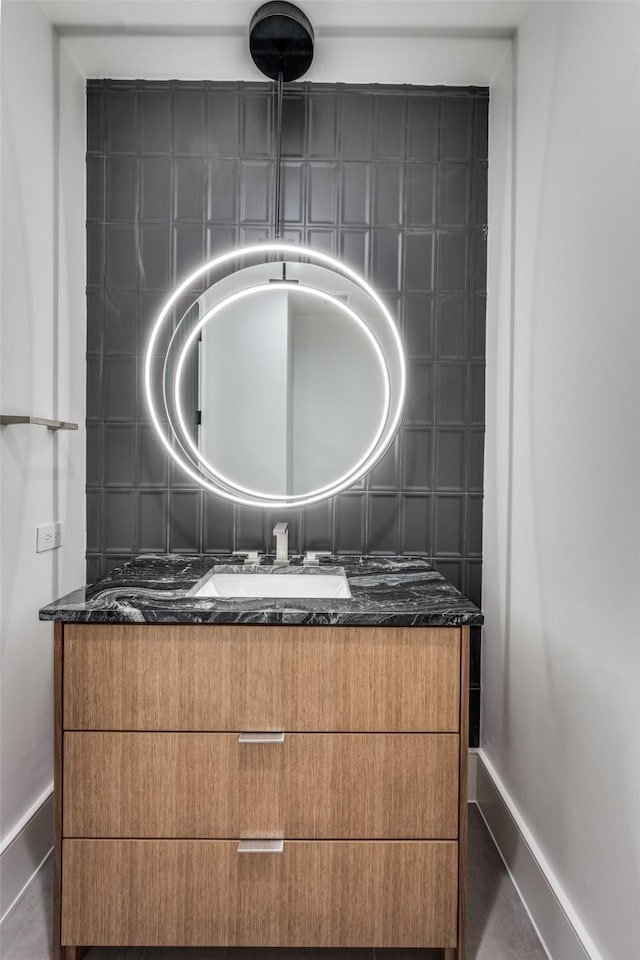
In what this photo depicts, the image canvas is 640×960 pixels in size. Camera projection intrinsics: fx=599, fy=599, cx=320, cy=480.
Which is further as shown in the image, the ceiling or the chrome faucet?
the chrome faucet

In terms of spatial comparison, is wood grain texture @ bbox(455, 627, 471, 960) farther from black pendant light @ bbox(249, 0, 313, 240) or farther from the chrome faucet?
black pendant light @ bbox(249, 0, 313, 240)

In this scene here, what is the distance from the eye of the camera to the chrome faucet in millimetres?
1692

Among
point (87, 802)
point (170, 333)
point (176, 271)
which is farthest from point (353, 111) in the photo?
point (87, 802)

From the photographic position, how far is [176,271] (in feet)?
6.04

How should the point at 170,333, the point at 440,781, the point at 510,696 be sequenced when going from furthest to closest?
1. the point at 170,333
2. the point at 510,696
3. the point at 440,781

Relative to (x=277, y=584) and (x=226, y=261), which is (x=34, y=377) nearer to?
(x=226, y=261)

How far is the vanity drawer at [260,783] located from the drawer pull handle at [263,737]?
14 mm

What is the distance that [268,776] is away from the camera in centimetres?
125

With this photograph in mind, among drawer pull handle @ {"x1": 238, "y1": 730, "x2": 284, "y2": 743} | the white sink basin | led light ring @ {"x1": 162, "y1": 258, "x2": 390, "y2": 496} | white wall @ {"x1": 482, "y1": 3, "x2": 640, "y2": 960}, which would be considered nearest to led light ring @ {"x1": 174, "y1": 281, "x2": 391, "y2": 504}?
led light ring @ {"x1": 162, "y1": 258, "x2": 390, "y2": 496}

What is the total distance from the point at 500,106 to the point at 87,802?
2.11m

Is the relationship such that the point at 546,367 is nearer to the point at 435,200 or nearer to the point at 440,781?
the point at 435,200

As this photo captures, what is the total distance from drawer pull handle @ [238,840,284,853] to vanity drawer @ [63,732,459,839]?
0.06 ft

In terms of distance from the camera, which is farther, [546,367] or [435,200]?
[435,200]

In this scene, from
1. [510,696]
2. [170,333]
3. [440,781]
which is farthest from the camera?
[170,333]
